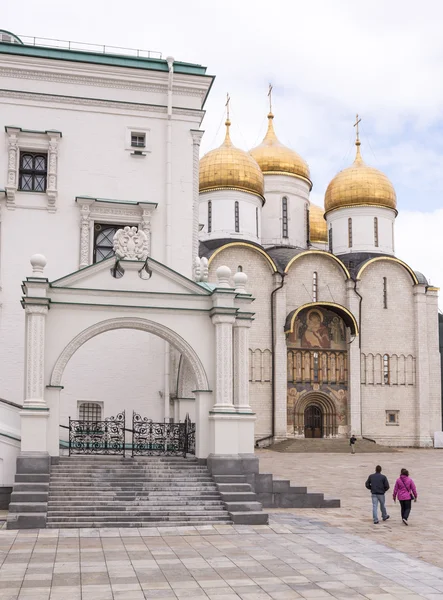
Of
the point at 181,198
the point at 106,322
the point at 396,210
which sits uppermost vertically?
the point at 396,210

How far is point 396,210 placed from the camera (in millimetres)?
44500

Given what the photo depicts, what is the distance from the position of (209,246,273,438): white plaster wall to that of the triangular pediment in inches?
850

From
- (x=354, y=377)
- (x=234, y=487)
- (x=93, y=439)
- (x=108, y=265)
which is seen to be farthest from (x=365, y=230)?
(x=234, y=487)

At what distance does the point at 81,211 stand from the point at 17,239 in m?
1.75

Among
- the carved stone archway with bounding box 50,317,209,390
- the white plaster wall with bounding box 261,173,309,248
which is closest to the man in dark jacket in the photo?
the carved stone archway with bounding box 50,317,209,390

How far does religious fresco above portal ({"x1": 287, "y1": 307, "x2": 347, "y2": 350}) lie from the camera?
39.6 metres

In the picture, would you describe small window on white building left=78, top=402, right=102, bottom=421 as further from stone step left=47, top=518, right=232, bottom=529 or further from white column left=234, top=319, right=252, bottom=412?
stone step left=47, top=518, right=232, bottom=529


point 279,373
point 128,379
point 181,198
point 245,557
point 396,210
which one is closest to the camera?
point 245,557

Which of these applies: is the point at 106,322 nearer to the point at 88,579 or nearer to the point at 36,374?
the point at 36,374

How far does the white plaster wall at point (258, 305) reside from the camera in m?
37.9

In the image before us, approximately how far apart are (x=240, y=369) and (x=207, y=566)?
5.89m

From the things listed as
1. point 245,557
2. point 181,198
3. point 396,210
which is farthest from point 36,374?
point 396,210

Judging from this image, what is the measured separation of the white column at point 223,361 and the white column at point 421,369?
26.9m

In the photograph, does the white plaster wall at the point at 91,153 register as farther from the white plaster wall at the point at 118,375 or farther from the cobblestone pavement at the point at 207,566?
the cobblestone pavement at the point at 207,566
